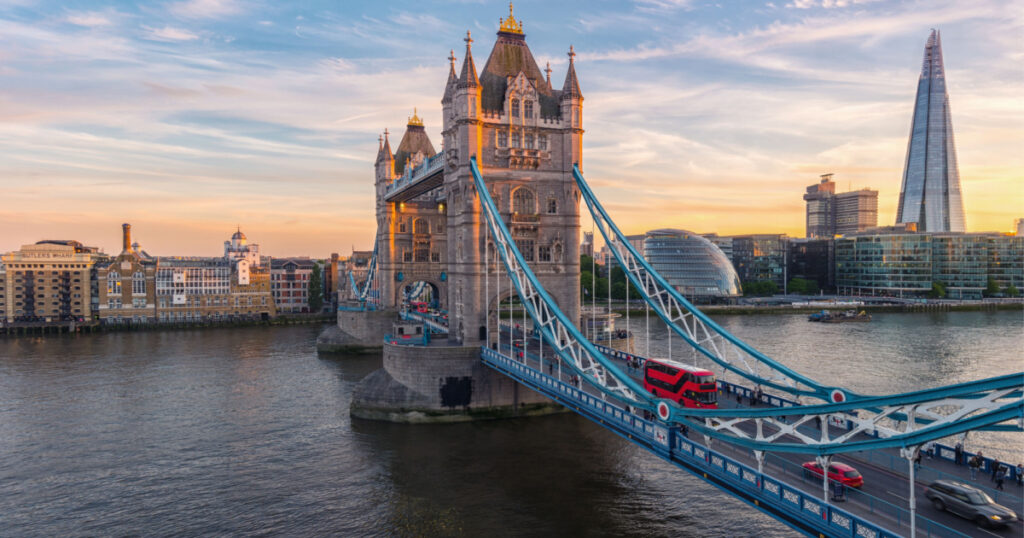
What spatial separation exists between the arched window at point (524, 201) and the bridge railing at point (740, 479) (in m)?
21.2

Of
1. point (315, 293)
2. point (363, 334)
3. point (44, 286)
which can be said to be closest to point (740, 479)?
point (363, 334)

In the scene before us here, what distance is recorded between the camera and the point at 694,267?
155m

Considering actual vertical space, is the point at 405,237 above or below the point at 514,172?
below

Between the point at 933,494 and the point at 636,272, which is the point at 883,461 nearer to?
the point at 933,494

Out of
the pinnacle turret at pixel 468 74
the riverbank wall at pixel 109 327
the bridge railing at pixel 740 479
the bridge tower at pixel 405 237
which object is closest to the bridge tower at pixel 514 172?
the pinnacle turret at pixel 468 74

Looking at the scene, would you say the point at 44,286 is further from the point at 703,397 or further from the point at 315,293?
the point at 703,397

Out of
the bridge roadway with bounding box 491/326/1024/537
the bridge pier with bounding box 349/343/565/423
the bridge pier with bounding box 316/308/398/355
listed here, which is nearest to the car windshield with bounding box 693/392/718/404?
the bridge roadway with bounding box 491/326/1024/537

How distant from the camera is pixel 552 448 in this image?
39219mm

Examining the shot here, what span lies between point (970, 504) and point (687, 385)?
1342 centimetres

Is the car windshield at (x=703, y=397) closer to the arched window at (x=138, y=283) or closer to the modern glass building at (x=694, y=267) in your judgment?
the arched window at (x=138, y=283)

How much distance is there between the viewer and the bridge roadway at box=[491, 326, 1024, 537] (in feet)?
59.9

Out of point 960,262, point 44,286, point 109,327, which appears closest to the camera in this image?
point 109,327

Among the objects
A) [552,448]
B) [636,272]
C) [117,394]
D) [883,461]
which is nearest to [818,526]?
[883,461]

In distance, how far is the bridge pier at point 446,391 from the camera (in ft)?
146
